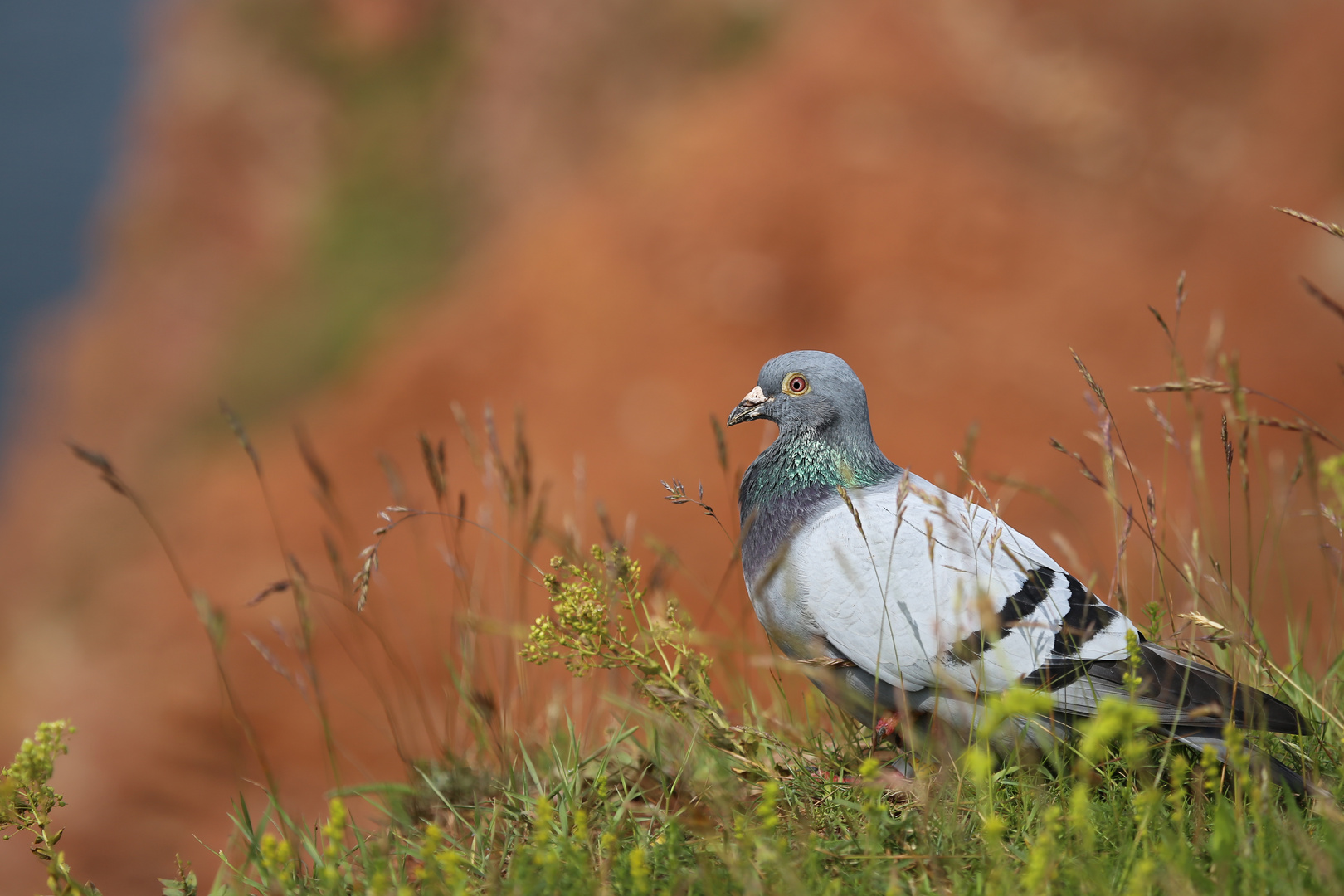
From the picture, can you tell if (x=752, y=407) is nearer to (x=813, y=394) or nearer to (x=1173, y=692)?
(x=813, y=394)

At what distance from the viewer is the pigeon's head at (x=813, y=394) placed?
2.59 meters

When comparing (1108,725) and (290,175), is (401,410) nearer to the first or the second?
(290,175)

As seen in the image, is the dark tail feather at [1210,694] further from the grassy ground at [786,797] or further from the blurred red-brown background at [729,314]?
the blurred red-brown background at [729,314]

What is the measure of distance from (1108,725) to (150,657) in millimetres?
11604

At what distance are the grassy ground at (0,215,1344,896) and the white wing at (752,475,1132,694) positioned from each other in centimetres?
15

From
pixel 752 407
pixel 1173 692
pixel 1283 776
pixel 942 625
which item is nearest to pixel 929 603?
pixel 942 625

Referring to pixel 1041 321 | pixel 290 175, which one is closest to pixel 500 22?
pixel 290 175

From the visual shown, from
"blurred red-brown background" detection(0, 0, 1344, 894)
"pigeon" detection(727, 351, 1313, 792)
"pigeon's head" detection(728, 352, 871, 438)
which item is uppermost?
"blurred red-brown background" detection(0, 0, 1344, 894)

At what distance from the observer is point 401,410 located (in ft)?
39.5

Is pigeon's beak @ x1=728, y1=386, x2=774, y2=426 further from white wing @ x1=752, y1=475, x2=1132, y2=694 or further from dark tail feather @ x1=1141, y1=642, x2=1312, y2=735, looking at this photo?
dark tail feather @ x1=1141, y1=642, x2=1312, y2=735

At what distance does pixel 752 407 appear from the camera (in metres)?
2.71

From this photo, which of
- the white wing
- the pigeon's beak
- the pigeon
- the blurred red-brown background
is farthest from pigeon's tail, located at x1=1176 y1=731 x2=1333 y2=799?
the blurred red-brown background

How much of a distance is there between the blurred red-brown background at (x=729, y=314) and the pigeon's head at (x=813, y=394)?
207 inches

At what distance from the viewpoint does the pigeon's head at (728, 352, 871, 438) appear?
2.59m
